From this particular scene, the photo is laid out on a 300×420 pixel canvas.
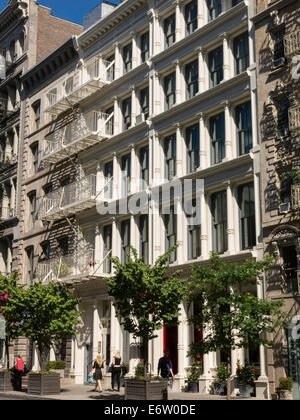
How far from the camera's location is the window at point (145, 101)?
31333 millimetres

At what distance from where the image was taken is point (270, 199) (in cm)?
2331

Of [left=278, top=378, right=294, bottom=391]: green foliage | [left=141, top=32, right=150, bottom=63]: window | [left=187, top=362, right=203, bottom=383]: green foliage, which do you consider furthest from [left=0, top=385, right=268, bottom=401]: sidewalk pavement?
[left=141, top=32, right=150, bottom=63]: window

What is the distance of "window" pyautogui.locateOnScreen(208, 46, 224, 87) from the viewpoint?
90.3 feet

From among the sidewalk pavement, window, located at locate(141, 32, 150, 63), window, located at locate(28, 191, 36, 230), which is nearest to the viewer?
the sidewalk pavement

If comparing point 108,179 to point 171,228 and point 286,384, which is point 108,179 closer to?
point 171,228

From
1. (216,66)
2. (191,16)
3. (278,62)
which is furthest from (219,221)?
(191,16)

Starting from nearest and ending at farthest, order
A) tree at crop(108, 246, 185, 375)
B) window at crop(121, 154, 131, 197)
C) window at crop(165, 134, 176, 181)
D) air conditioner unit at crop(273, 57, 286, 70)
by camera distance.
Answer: tree at crop(108, 246, 185, 375) → air conditioner unit at crop(273, 57, 286, 70) → window at crop(165, 134, 176, 181) → window at crop(121, 154, 131, 197)

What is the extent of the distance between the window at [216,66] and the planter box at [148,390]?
13.7 meters

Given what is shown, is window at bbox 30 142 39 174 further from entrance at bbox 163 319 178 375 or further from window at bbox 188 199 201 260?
entrance at bbox 163 319 178 375

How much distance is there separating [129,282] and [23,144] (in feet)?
76.7

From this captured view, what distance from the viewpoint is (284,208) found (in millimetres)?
22656

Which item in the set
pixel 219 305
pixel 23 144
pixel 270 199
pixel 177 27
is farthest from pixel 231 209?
pixel 23 144

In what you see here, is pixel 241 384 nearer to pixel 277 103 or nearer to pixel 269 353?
pixel 269 353

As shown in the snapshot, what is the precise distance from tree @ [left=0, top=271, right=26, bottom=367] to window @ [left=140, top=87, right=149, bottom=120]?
10721 mm
